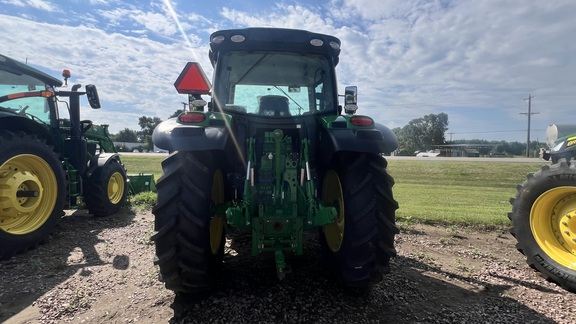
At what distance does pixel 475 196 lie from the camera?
10.5 meters

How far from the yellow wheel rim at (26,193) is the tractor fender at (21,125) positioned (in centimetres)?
45

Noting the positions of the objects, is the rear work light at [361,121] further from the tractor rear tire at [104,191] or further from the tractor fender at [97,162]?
the tractor fender at [97,162]

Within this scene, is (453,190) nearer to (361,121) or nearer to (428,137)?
(361,121)

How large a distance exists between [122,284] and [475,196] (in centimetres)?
993

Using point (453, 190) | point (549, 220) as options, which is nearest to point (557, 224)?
point (549, 220)

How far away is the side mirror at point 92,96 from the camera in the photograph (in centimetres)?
616

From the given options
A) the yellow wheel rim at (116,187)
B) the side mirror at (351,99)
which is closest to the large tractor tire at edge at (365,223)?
the side mirror at (351,99)

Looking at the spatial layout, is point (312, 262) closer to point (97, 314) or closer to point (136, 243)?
point (97, 314)

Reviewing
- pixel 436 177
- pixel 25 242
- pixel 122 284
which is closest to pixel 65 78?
→ pixel 25 242

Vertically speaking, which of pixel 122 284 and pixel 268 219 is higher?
pixel 268 219

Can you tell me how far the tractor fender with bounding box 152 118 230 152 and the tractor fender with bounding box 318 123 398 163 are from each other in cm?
90

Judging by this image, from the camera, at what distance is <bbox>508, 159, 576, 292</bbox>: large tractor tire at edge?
357cm

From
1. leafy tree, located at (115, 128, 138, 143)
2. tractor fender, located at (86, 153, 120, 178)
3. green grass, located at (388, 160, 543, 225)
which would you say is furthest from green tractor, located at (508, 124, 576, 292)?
leafy tree, located at (115, 128, 138, 143)

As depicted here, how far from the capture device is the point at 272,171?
10.3 ft
